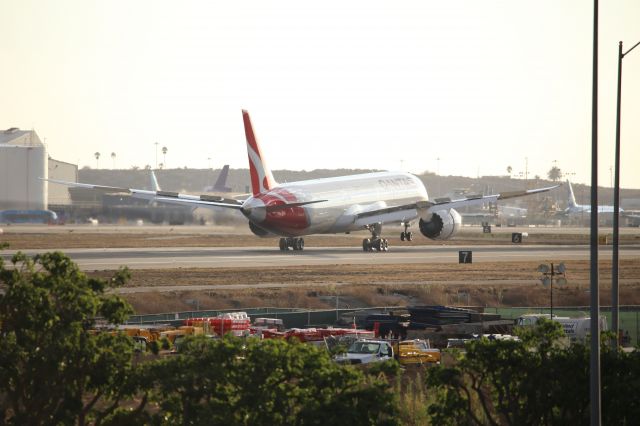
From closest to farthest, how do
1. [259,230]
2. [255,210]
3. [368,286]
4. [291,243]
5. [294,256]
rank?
[368,286] → [255,210] → [294,256] → [259,230] → [291,243]

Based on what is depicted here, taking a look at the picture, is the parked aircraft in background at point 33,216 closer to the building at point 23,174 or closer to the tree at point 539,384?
the building at point 23,174

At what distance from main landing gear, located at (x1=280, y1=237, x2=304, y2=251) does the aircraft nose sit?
11435 mm

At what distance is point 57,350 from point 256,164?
203 feet

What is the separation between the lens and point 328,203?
3563 inches

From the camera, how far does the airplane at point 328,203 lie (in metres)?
85.3

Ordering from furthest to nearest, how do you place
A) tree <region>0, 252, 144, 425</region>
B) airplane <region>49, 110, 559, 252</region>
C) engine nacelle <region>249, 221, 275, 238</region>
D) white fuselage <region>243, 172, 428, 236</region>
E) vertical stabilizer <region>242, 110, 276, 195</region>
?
1. engine nacelle <region>249, 221, 275, 238</region>
2. vertical stabilizer <region>242, 110, 276, 195</region>
3. airplane <region>49, 110, 559, 252</region>
4. white fuselage <region>243, 172, 428, 236</region>
5. tree <region>0, 252, 144, 425</region>

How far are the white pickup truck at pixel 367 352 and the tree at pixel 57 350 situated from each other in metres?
12.7

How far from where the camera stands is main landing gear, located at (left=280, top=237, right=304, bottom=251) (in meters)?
95.0

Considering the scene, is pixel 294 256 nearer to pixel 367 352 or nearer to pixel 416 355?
pixel 416 355

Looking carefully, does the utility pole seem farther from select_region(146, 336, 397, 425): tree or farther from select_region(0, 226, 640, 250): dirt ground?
select_region(0, 226, 640, 250): dirt ground

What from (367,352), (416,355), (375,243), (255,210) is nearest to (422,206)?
(375,243)

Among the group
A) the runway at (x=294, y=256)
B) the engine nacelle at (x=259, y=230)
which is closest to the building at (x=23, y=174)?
the runway at (x=294, y=256)

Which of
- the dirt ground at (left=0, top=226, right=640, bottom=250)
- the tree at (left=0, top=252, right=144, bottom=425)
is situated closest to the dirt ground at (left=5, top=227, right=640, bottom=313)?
the dirt ground at (left=0, top=226, right=640, bottom=250)

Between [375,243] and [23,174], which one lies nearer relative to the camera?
[375,243]
